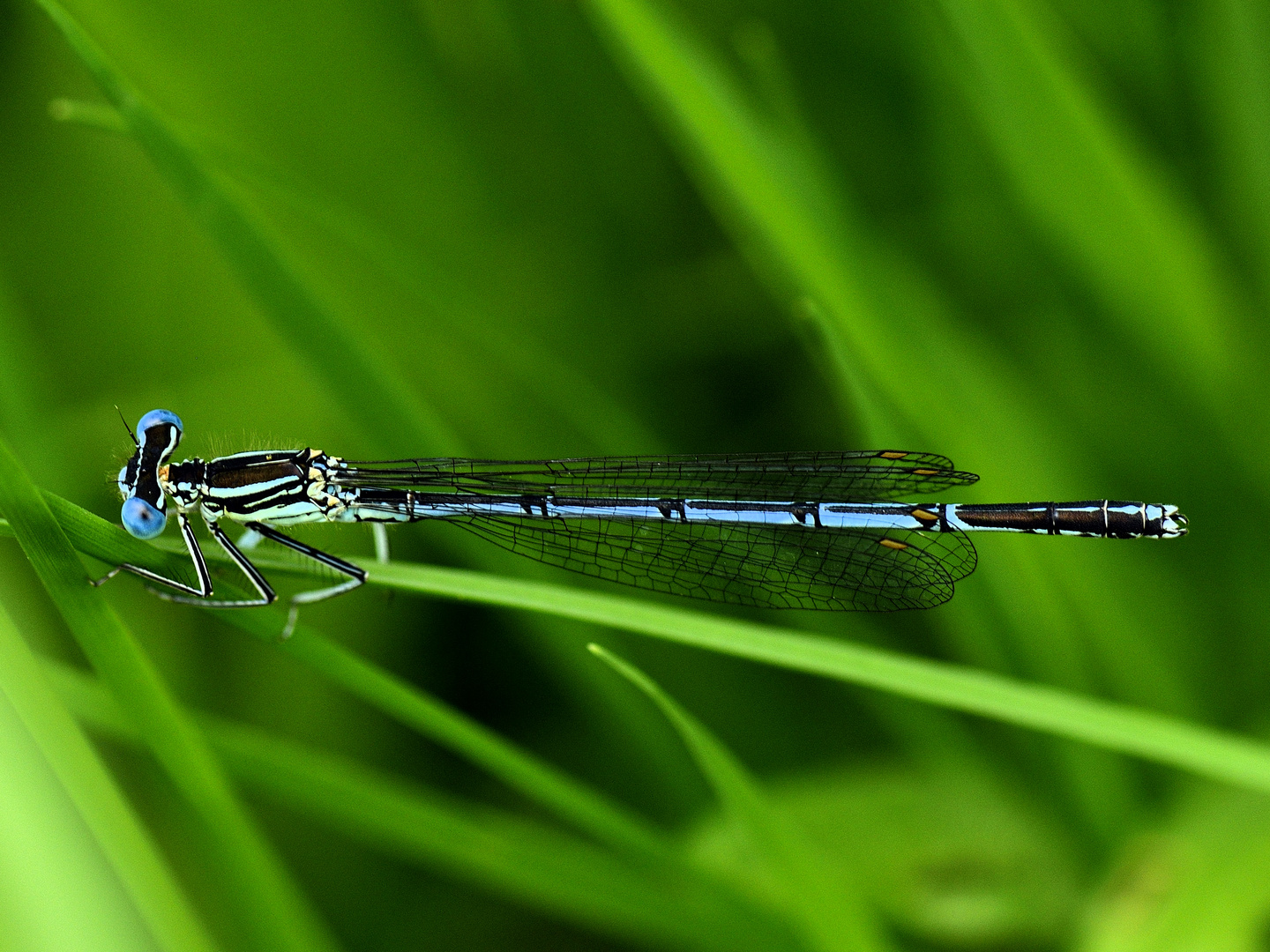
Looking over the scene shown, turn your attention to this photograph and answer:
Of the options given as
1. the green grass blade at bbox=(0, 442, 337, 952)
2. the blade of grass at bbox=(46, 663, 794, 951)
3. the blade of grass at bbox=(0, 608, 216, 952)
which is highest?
the blade of grass at bbox=(46, 663, 794, 951)

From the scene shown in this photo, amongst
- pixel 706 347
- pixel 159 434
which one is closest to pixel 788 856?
pixel 159 434

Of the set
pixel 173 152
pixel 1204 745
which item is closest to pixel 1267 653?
pixel 1204 745

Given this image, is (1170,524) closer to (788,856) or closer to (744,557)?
(744,557)

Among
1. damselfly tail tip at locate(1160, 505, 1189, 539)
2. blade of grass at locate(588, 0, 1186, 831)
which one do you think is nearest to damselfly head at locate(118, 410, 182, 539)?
blade of grass at locate(588, 0, 1186, 831)

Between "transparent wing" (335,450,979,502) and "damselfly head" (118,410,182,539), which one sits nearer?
"damselfly head" (118,410,182,539)

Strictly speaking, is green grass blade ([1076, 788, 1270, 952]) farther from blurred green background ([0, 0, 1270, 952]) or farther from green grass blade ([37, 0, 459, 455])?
green grass blade ([37, 0, 459, 455])

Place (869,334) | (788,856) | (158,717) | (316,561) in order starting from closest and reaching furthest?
(158,717) < (788,856) < (316,561) < (869,334)

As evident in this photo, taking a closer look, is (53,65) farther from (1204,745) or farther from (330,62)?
(1204,745)
